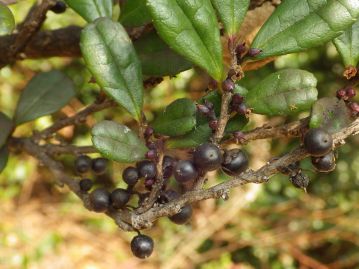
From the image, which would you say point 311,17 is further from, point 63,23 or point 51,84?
point 63,23

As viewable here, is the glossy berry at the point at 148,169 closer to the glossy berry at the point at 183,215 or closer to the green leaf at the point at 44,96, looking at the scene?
the glossy berry at the point at 183,215

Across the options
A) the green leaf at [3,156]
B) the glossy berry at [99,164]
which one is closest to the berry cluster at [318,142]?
the glossy berry at [99,164]

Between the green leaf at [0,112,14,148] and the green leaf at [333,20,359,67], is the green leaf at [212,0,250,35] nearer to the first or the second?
the green leaf at [333,20,359,67]

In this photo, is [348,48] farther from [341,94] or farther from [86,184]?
[86,184]

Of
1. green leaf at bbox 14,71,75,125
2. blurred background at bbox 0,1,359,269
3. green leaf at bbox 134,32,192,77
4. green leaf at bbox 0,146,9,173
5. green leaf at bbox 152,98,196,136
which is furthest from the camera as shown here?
blurred background at bbox 0,1,359,269

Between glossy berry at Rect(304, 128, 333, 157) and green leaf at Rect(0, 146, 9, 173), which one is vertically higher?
glossy berry at Rect(304, 128, 333, 157)

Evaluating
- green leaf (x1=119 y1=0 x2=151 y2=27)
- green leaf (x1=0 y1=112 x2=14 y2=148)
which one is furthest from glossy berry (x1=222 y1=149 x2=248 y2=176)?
green leaf (x1=0 y1=112 x2=14 y2=148)

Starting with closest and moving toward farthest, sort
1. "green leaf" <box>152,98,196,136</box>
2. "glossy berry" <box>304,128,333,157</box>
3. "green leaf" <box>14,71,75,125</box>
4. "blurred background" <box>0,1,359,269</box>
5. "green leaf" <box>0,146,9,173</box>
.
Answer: "glossy berry" <box>304,128,333,157</box>
"green leaf" <box>152,98,196,136</box>
"green leaf" <box>0,146,9,173</box>
"green leaf" <box>14,71,75,125</box>
"blurred background" <box>0,1,359,269</box>

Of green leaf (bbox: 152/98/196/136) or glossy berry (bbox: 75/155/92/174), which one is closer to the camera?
green leaf (bbox: 152/98/196/136)

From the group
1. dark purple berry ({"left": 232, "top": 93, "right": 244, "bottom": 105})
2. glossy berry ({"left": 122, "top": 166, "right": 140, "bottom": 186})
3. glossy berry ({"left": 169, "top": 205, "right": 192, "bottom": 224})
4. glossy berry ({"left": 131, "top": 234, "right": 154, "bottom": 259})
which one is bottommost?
glossy berry ({"left": 131, "top": 234, "right": 154, "bottom": 259})
